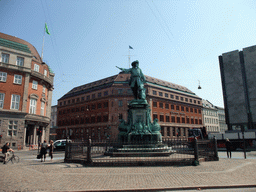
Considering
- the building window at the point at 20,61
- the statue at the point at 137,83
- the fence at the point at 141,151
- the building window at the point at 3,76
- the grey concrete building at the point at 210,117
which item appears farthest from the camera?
the grey concrete building at the point at 210,117

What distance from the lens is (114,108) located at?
186ft

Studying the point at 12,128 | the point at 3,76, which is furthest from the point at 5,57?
the point at 12,128

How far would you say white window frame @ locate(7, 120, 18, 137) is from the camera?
1159 inches

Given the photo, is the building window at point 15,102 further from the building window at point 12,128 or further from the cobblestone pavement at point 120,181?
the cobblestone pavement at point 120,181

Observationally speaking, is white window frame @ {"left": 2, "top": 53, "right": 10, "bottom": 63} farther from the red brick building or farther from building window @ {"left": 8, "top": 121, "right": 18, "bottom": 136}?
the red brick building

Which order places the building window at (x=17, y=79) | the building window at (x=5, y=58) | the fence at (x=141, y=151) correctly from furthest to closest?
the building window at (x=17, y=79) < the building window at (x=5, y=58) < the fence at (x=141, y=151)

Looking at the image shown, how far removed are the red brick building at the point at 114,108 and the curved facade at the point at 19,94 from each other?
17335 millimetres

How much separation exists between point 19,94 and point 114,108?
1132 inches

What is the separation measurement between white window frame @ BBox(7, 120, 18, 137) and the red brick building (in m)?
22.0

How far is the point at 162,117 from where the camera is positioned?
6172cm

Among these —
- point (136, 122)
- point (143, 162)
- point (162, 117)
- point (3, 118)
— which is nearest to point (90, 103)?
point (162, 117)

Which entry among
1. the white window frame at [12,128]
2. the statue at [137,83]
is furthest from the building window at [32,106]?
the statue at [137,83]

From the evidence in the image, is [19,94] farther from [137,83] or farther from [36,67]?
[137,83]

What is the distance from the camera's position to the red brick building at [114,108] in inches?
2235
